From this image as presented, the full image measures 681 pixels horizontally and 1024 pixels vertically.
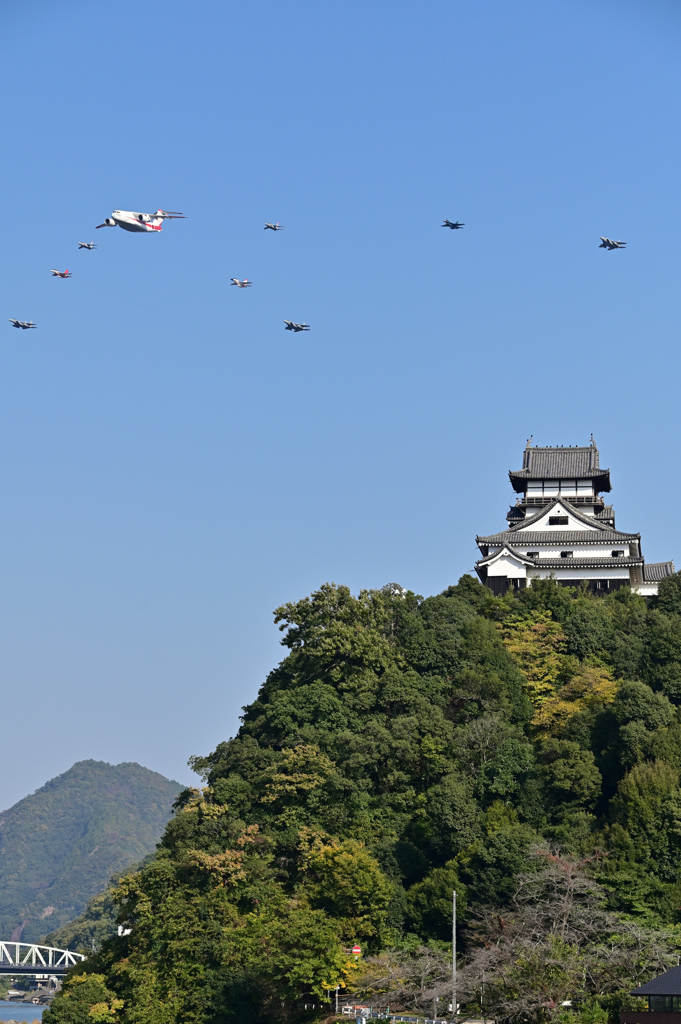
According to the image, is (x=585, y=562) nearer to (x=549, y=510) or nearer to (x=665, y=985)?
(x=549, y=510)

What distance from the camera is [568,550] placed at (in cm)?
5516

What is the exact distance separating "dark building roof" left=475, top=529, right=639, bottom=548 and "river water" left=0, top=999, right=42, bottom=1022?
6225 centimetres

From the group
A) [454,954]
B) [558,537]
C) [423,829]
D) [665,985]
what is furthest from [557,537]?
[665,985]

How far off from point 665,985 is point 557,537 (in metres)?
29.0

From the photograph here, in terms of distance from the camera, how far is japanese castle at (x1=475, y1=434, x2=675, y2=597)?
54.0 metres

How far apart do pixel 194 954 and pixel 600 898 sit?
1152 centimetres

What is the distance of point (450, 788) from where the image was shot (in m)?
38.8

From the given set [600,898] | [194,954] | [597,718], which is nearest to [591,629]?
[597,718]

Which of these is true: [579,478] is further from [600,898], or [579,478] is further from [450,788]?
[600,898]

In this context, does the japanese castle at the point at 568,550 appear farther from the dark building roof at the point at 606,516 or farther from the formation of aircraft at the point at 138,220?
the formation of aircraft at the point at 138,220

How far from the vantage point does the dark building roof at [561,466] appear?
59.4 m

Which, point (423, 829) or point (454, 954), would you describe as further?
point (423, 829)

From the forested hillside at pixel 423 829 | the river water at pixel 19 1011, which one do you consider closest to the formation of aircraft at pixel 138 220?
the forested hillside at pixel 423 829

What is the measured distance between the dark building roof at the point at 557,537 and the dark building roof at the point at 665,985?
28085mm
